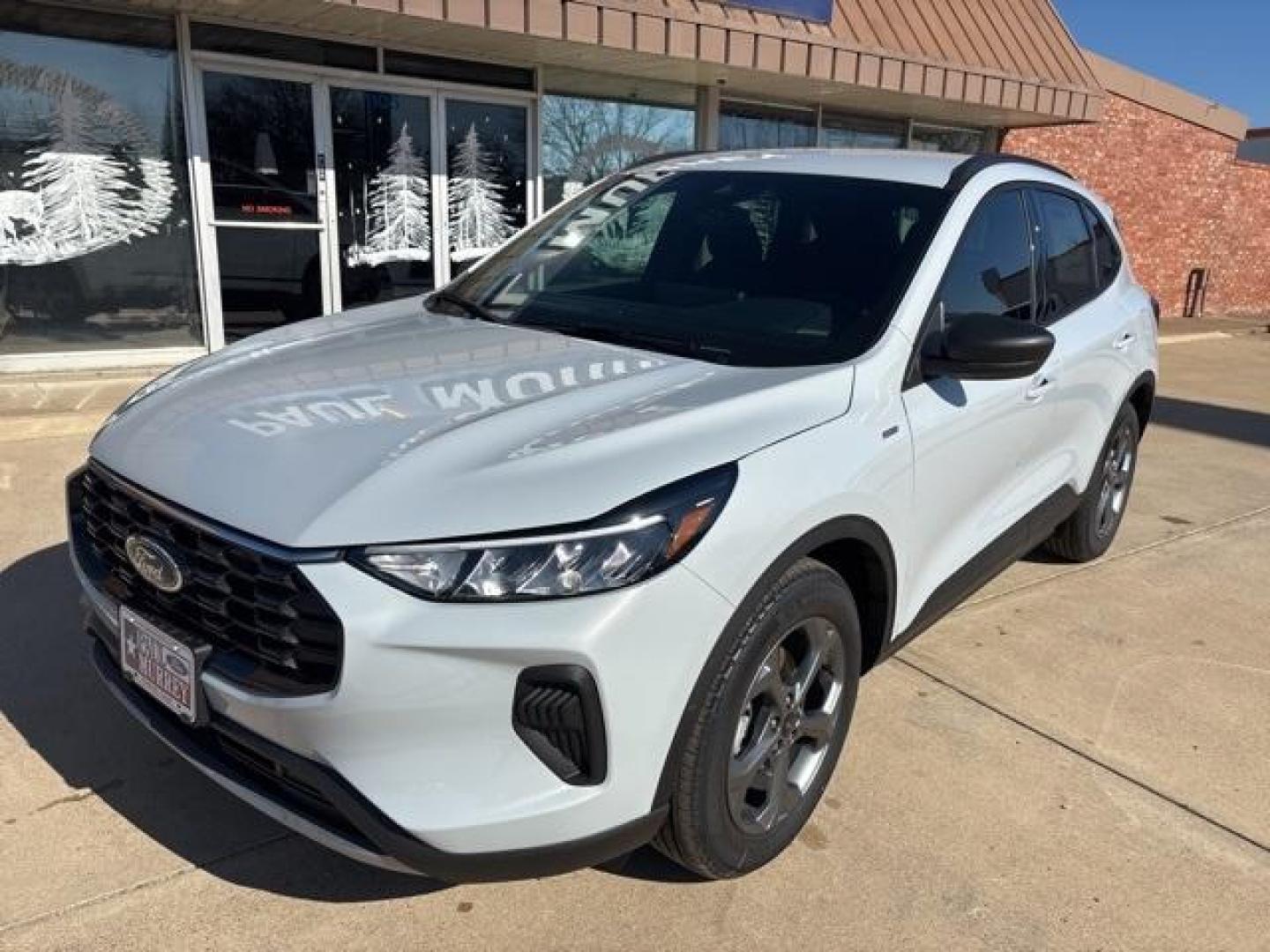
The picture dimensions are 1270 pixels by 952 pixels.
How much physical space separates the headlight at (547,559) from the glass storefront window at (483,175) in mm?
7637

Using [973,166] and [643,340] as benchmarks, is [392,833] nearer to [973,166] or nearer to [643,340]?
[643,340]

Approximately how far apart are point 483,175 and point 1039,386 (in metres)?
7.04

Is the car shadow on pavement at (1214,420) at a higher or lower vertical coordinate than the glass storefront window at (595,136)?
lower

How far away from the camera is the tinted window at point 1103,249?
4438 mm

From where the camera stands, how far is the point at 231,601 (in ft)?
6.70

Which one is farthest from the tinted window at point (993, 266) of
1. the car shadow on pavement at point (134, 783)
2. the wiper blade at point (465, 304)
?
the car shadow on pavement at point (134, 783)

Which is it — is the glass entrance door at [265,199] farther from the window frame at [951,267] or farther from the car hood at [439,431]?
the window frame at [951,267]

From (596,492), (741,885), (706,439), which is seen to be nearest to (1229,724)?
(741,885)

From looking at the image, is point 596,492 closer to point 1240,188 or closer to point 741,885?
point 741,885

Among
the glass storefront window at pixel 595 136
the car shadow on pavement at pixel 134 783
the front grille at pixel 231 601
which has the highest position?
the glass storefront window at pixel 595 136

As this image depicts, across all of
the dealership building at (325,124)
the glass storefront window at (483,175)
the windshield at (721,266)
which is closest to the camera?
the windshield at (721,266)

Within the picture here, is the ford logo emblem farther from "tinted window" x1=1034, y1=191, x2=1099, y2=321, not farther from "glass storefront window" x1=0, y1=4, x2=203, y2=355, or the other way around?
"glass storefront window" x1=0, y1=4, x2=203, y2=355

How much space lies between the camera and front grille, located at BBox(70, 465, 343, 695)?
190 cm

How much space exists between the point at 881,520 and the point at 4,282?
7391 mm
